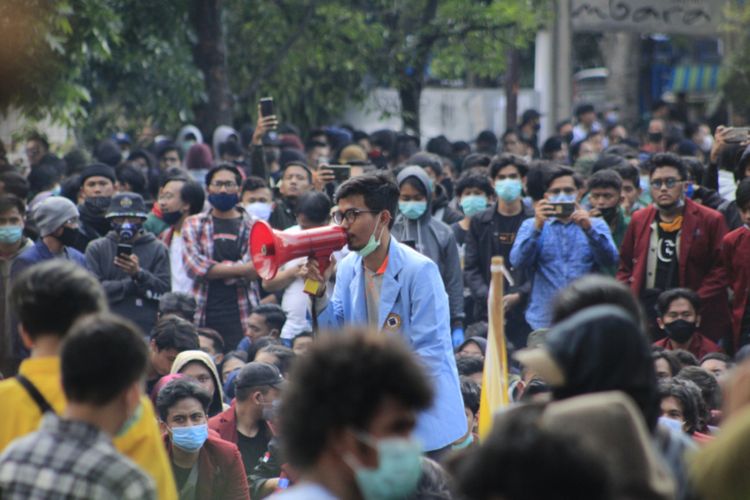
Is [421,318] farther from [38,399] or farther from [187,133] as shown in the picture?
[187,133]

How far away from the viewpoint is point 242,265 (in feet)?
32.6

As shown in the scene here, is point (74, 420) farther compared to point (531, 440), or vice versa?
point (74, 420)

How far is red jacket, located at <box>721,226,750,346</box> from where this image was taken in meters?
9.22

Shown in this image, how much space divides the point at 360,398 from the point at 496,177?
24.9 feet

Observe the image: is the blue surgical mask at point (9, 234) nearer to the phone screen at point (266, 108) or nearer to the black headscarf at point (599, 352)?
the phone screen at point (266, 108)

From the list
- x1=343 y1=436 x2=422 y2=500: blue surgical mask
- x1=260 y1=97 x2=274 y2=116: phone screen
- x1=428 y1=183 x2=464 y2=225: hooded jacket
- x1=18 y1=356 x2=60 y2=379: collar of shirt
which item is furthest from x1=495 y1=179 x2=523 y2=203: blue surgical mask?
x1=343 y1=436 x2=422 y2=500: blue surgical mask

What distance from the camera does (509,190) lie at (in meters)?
10.6

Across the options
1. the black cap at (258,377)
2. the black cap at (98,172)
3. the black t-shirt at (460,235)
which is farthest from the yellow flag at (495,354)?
the black cap at (98,172)

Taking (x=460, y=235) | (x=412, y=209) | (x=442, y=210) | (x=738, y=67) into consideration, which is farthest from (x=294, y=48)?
(x=412, y=209)

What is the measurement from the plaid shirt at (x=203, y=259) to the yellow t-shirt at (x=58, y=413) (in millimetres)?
5622

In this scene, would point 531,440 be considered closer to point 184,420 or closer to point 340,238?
point 340,238

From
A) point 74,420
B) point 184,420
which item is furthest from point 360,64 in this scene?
point 74,420

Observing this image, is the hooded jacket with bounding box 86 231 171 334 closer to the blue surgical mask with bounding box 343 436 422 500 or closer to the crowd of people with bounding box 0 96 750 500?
the crowd of people with bounding box 0 96 750 500

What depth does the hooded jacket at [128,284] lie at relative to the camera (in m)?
9.23
